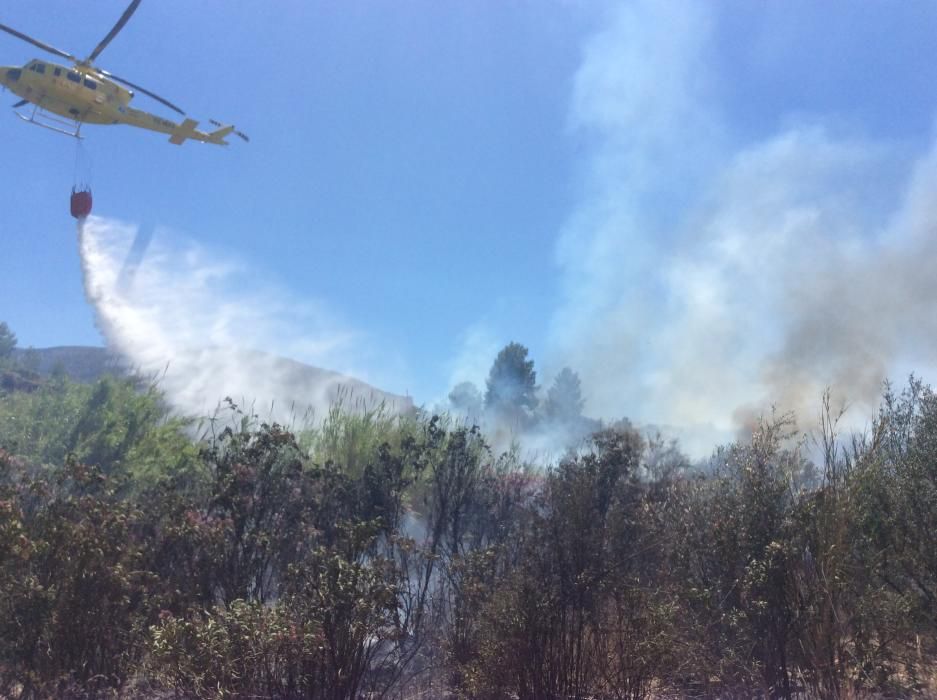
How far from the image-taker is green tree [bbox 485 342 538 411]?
49.0 m

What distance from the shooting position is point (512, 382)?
162 ft

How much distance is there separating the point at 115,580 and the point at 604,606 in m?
4.28

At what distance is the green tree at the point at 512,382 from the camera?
161 feet

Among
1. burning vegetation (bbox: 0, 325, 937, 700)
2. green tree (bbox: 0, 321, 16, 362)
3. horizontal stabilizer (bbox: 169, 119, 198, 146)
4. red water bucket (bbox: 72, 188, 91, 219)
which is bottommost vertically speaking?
burning vegetation (bbox: 0, 325, 937, 700)

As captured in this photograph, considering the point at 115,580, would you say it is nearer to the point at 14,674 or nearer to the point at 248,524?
the point at 14,674

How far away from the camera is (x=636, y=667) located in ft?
19.7

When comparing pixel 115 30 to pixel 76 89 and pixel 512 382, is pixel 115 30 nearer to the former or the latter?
pixel 76 89

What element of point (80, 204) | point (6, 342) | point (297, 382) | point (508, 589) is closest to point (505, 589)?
point (508, 589)

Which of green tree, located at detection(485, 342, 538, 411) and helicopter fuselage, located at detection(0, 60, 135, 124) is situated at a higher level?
green tree, located at detection(485, 342, 538, 411)

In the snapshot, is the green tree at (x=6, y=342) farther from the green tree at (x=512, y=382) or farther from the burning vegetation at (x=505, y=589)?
the burning vegetation at (x=505, y=589)

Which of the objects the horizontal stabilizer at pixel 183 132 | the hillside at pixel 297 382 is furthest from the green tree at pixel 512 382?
the horizontal stabilizer at pixel 183 132

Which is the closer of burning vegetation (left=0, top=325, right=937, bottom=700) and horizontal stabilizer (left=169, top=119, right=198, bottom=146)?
burning vegetation (left=0, top=325, right=937, bottom=700)

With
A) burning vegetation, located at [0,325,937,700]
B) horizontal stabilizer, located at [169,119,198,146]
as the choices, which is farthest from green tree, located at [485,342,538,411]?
burning vegetation, located at [0,325,937,700]

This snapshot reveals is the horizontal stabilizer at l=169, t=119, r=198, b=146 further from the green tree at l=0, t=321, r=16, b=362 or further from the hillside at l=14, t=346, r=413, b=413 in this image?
the green tree at l=0, t=321, r=16, b=362
